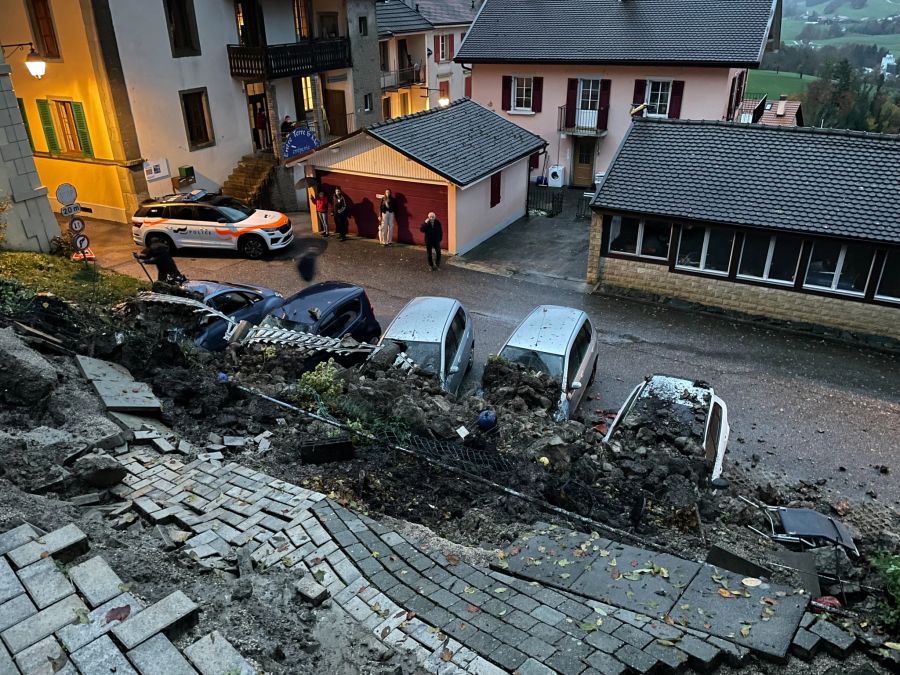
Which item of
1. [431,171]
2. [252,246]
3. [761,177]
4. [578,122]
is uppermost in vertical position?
[761,177]

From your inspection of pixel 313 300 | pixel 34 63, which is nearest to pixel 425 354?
pixel 313 300

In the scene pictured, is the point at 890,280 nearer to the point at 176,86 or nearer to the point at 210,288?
the point at 210,288

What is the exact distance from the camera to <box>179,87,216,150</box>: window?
76.9 feet

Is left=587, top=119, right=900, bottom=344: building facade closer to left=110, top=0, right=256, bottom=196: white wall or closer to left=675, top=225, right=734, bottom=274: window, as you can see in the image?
left=675, top=225, right=734, bottom=274: window

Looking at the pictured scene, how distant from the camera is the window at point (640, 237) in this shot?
16.9m

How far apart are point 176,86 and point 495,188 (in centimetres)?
1151

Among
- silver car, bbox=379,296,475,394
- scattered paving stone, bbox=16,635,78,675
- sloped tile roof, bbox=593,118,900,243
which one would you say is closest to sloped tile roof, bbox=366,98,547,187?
sloped tile roof, bbox=593,118,900,243

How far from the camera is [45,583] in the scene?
15.8ft

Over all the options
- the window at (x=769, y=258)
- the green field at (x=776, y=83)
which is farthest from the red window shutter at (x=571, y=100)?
the green field at (x=776, y=83)

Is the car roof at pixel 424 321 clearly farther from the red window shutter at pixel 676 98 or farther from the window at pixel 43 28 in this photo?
the red window shutter at pixel 676 98

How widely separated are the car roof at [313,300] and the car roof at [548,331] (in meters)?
3.60

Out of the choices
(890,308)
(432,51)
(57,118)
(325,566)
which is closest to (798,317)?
(890,308)

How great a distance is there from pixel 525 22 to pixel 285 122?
1124 cm

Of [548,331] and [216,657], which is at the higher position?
[216,657]
